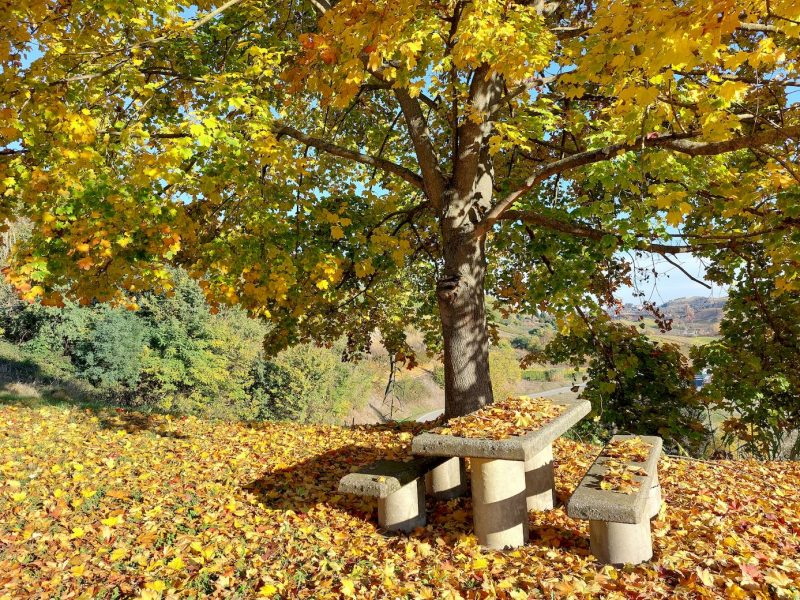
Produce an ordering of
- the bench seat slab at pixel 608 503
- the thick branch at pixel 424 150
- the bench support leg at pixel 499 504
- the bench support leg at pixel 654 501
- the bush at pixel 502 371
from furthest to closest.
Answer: the bush at pixel 502 371
the thick branch at pixel 424 150
the bench support leg at pixel 654 501
the bench support leg at pixel 499 504
the bench seat slab at pixel 608 503

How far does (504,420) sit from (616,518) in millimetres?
1145

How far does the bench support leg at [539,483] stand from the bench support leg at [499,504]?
2.10ft

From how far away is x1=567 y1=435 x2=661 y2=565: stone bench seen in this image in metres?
3.05

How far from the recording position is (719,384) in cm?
846

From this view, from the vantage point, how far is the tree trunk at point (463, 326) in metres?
5.60

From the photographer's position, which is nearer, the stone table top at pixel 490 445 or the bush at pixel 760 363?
the stone table top at pixel 490 445

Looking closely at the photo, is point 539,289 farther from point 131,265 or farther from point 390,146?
point 131,265

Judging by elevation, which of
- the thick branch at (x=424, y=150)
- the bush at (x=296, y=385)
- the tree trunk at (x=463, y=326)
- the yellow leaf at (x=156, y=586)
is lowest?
the bush at (x=296, y=385)

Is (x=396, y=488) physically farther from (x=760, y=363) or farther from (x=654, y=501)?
(x=760, y=363)

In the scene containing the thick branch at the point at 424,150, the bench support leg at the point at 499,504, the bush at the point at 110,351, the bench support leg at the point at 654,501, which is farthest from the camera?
the bush at the point at 110,351

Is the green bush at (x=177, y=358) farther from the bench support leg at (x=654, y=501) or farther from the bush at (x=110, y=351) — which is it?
the bench support leg at (x=654, y=501)

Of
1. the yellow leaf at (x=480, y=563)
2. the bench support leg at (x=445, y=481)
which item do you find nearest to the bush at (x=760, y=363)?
the bench support leg at (x=445, y=481)

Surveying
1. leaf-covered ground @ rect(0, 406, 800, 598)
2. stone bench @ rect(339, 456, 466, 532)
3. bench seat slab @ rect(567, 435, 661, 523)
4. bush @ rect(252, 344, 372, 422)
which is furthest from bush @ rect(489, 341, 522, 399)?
bench seat slab @ rect(567, 435, 661, 523)

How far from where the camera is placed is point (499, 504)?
3.72 meters
